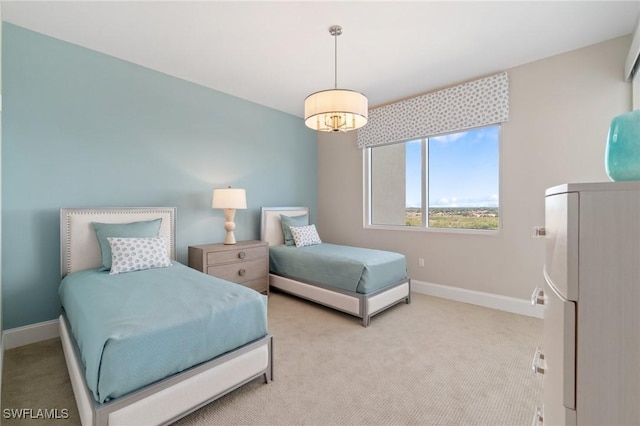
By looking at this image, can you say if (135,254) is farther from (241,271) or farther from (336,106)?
(336,106)

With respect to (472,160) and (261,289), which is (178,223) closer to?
(261,289)

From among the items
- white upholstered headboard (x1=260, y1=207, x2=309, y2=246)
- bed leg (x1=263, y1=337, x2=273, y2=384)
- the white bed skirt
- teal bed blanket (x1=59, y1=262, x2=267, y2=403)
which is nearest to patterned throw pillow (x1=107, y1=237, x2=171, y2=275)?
teal bed blanket (x1=59, y1=262, x2=267, y2=403)

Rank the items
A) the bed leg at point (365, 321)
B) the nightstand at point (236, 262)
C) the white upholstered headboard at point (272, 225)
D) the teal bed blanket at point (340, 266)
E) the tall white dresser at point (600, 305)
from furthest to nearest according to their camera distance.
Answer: the white upholstered headboard at point (272, 225) < the nightstand at point (236, 262) < the teal bed blanket at point (340, 266) < the bed leg at point (365, 321) < the tall white dresser at point (600, 305)

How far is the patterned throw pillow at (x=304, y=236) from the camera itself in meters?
3.88

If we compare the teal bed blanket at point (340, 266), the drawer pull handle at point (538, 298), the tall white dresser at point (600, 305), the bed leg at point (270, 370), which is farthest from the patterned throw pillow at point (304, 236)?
the tall white dresser at point (600, 305)

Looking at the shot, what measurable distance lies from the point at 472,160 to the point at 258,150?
2837mm

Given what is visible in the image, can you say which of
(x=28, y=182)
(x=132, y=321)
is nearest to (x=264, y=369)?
(x=132, y=321)

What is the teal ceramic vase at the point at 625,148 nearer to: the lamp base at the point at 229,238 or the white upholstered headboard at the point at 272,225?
the lamp base at the point at 229,238

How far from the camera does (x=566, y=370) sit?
0.78 m

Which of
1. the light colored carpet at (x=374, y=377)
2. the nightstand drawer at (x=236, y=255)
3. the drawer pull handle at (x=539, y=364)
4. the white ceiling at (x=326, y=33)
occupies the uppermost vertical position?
the white ceiling at (x=326, y=33)

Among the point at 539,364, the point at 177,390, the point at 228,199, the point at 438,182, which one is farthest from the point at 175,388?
the point at 438,182

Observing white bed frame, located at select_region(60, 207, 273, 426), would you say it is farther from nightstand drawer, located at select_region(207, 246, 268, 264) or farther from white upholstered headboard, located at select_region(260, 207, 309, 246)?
white upholstered headboard, located at select_region(260, 207, 309, 246)

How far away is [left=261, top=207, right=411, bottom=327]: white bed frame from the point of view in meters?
2.78

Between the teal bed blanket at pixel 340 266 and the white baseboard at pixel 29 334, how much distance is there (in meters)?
2.18
